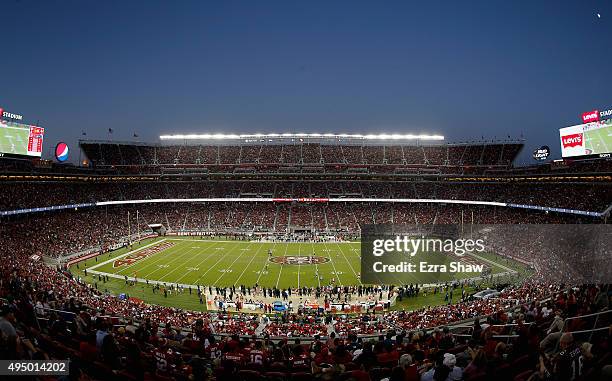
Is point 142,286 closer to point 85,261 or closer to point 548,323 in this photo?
point 85,261

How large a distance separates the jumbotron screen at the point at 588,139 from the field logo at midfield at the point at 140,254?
1825 inches

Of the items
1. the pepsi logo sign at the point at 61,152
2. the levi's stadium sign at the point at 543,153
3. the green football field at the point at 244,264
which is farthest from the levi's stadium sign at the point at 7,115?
the levi's stadium sign at the point at 543,153

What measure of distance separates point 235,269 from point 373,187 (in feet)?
127

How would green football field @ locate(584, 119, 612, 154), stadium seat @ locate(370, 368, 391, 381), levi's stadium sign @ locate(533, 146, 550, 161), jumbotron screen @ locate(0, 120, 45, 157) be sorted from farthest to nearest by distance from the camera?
levi's stadium sign @ locate(533, 146, 550, 161), jumbotron screen @ locate(0, 120, 45, 157), green football field @ locate(584, 119, 612, 154), stadium seat @ locate(370, 368, 391, 381)

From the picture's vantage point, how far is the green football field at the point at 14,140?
41.1m

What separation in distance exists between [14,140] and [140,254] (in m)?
18.3

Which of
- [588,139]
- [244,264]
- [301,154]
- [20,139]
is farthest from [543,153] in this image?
[20,139]

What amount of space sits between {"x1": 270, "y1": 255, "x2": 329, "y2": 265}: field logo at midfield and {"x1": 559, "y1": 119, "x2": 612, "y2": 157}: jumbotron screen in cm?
2838

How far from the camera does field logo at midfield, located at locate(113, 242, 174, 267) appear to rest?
3912cm

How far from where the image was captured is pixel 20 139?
43.1 meters

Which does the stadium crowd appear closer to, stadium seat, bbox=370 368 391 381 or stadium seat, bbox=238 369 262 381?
stadium seat, bbox=370 368 391 381

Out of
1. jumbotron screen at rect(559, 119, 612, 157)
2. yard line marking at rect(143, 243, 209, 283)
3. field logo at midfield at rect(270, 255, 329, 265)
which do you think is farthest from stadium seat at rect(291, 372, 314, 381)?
jumbotron screen at rect(559, 119, 612, 157)

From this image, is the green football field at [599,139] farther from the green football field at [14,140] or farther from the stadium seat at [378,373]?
the green football field at [14,140]

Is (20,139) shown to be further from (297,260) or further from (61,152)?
(297,260)
